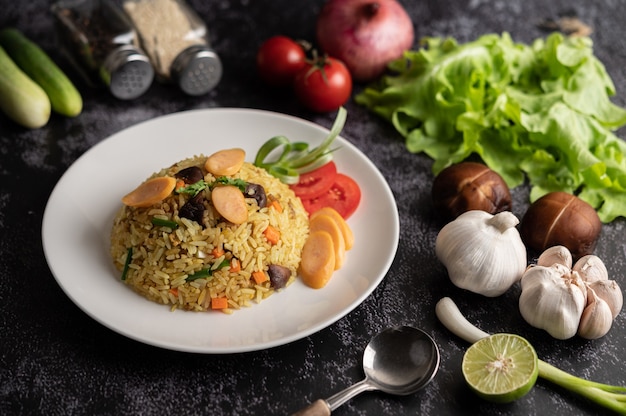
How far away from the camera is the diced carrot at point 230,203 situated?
284 cm

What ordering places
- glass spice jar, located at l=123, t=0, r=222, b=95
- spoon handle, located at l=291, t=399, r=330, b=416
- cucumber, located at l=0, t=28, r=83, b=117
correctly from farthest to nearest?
glass spice jar, located at l=123, t=0, r=222, b=95 → cucumber, located at l=0, t=28, r=83, b=117 → spoon handle, located at l=291, t=399, r=330, b=416

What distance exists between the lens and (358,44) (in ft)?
14.1

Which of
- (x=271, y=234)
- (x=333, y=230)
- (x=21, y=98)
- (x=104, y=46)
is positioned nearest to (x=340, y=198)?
(x=333, y=230)

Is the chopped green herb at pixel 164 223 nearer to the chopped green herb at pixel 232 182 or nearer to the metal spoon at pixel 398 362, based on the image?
the chopped green herb at pixel 232 182

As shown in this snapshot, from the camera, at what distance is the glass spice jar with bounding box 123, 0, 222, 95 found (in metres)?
4.07

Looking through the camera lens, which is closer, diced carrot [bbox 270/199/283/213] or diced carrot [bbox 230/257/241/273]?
diced carrot [bbox 230/257/241/273]

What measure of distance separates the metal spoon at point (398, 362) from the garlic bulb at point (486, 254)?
0.38 metres

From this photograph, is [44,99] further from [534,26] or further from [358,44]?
[534,26]

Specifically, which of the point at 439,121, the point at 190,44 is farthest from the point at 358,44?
the point at 190,44

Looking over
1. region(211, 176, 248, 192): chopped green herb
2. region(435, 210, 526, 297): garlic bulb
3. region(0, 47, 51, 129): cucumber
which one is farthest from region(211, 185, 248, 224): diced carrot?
region(0, 47, 51, 129): cucumber

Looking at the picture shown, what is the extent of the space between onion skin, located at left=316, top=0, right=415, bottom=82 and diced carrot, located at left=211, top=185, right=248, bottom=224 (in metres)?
1.79

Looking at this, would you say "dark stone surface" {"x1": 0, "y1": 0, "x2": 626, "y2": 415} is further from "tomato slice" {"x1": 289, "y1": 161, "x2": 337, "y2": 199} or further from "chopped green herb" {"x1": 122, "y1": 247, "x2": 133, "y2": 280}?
"tomato slice" {"x1": 289, "y1": 161, "x2": 337, "y2": 199}

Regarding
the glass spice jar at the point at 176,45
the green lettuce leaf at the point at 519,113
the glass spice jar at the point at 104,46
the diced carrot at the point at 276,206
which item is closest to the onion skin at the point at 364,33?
the green lettuce leaf at the point at 519,113

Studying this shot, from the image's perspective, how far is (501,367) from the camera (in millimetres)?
2617
